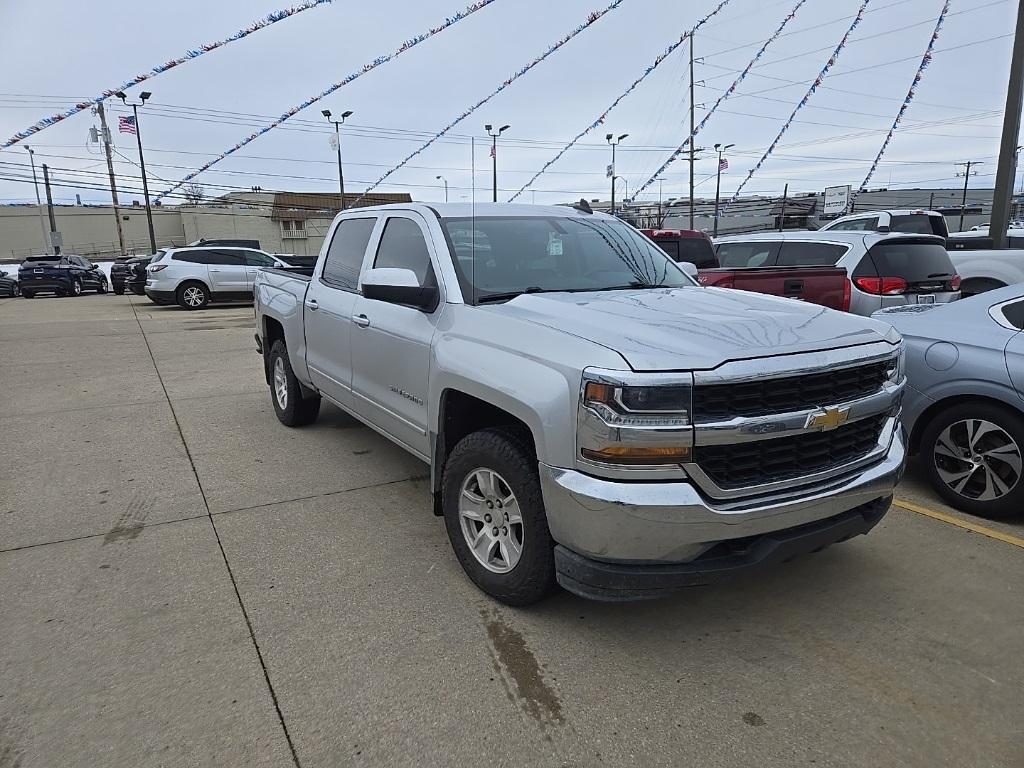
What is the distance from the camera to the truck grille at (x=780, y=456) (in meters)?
2.52

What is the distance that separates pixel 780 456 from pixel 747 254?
7.40m

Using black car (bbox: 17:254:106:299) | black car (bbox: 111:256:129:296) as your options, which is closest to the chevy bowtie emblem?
black car (bbox: 111:256:129:296)

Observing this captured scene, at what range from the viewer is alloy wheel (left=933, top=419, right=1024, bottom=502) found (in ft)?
12.7

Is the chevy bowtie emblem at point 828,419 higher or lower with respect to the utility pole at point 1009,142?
lower

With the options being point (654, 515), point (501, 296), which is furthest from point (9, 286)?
point (654, 515)

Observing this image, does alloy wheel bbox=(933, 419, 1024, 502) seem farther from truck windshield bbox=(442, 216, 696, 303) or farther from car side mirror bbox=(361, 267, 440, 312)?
car side mirror bbox=(361, 267, 440, 312)

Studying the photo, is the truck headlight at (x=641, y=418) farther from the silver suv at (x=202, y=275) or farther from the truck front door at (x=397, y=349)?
the silver suv at (x=202, y=275)

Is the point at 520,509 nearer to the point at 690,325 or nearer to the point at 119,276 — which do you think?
the point at 690,325

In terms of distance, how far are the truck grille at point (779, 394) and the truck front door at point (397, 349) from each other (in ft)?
5.03

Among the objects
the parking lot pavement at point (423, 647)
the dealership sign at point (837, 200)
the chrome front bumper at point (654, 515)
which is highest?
the dealership sign at point (837, 200)

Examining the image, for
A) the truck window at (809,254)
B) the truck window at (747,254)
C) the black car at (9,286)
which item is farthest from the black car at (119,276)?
the truck window at (809,254)

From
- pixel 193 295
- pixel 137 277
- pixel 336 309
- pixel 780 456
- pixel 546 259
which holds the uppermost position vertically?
pixel 546 259

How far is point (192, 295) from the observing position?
18.5 metres

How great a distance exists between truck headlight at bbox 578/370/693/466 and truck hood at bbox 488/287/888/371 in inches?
2.5
